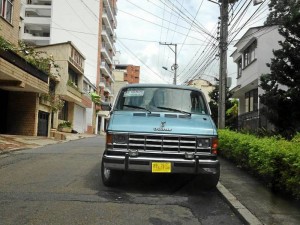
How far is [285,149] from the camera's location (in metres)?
7.45

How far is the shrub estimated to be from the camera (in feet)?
22.2

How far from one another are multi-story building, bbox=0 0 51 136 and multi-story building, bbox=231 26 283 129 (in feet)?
37.6

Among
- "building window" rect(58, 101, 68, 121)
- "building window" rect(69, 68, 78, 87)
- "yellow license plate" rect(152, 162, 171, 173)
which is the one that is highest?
"building window" rect(69, 68, 78, 87)

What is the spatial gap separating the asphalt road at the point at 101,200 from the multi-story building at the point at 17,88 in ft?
30.6

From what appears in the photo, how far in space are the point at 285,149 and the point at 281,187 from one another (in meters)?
0.73

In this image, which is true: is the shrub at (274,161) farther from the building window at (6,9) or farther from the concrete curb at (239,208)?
the building window at (6,9)

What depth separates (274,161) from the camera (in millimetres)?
7684

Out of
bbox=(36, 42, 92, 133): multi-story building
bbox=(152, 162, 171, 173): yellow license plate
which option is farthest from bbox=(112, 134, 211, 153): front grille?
bbox=(36, 42, 92, 133): multi-story building

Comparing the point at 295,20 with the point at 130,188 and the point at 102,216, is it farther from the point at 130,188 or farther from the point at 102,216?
the point at 102,216

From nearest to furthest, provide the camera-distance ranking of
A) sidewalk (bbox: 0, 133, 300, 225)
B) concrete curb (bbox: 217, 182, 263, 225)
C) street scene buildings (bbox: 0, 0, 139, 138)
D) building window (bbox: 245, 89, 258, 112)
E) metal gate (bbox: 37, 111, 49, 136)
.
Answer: concrete curb (bbox: 217, 182, 263, 225)
sidewalk (bbox: 0, 133, 300, 225)
street scene buildings (bbox: 0, 0, 139, 138)
building window (bbox: 245, 89, 258, 112)
metal gate (bbox: 37, 111, 49, 136)

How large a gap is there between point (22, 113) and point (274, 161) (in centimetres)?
2047

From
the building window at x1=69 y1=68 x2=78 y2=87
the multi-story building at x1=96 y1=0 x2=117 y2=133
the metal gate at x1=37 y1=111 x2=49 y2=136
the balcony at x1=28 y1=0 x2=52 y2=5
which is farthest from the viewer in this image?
the balcony at x1=28 y1=0 x2=52 y2=5

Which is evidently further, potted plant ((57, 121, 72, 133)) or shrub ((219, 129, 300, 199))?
potted plant ((57, 121, 72, 133))

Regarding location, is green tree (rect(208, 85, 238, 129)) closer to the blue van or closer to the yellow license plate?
the blue van
